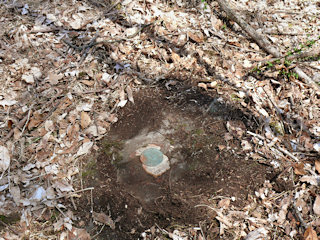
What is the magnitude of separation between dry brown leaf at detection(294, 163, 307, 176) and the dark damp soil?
32cm

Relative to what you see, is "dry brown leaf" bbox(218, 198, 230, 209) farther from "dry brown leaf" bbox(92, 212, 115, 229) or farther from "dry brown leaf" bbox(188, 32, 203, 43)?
"dry brown leaf" bbox(188, 32, 203, 43)

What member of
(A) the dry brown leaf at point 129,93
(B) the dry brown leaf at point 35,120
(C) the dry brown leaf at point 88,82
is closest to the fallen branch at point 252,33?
(A) the dry brown leaf at point 129,93

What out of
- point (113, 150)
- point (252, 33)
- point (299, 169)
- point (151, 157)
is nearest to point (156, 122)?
point (151, 157)

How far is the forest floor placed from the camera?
2.92m

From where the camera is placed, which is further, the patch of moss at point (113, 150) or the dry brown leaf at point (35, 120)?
the dry brown leaf at point (35, 120)

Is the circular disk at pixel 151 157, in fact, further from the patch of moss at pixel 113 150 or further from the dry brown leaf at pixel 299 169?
the dry brown leaf at pixel 299 169

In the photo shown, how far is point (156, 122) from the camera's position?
11.8 feet

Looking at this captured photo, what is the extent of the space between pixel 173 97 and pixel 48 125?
5.33 feet

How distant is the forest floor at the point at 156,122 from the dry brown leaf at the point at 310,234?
23 millimetres

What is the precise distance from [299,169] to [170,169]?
144cm

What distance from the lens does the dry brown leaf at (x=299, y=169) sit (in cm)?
318

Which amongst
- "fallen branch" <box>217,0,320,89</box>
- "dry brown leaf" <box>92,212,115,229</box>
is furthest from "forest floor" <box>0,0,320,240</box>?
"fallen branch" <box>217,0,320,89</box>

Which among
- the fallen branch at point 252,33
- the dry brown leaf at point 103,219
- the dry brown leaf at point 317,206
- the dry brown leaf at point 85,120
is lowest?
the dry brown leaf at point 103,219

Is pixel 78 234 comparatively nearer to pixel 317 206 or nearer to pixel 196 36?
pixel 317 206
